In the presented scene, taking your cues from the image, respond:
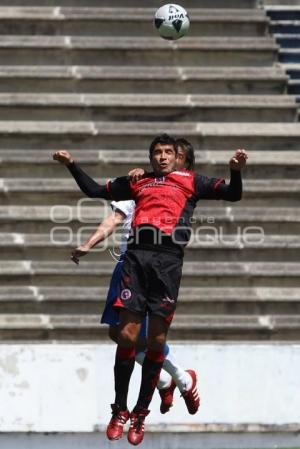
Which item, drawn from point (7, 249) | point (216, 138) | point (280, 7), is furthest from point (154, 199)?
point (280, 7)

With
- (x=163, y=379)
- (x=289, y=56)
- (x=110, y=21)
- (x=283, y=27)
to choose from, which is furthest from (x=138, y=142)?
(x=163, y=379)

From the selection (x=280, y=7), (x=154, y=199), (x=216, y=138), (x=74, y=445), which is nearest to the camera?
(x=154, y=199)

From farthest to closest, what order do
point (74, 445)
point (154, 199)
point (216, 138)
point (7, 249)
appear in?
point (216, 138), point (7, 249), point (74, 445), point (154, 199)

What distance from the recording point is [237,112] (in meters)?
13.4

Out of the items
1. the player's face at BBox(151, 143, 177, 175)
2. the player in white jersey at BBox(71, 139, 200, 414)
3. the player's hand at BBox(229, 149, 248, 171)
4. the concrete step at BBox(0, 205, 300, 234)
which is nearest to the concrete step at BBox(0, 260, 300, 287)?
the concrete step at BBox(0, 205, 300, 234)

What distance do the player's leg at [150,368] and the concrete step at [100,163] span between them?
5.57 m

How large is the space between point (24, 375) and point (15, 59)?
5435 millimetres

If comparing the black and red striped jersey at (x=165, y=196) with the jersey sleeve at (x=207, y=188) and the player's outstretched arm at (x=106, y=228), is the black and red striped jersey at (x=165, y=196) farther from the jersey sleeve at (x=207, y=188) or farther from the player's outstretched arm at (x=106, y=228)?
the player's outstretched arm at (x=106, y=228)

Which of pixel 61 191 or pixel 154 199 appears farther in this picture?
pixel 61 191

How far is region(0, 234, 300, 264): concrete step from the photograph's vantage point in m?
12.1

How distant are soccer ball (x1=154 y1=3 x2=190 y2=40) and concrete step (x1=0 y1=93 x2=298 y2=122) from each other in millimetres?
2505

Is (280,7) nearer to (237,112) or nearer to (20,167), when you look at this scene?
(237,112)

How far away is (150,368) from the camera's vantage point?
23.8 ft

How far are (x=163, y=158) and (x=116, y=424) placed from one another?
1.55m
